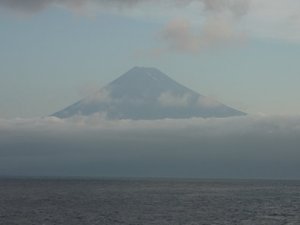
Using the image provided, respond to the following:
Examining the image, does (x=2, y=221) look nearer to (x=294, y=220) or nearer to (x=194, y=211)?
(x=194, y=211)

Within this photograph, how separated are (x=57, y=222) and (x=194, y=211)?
1141 inches

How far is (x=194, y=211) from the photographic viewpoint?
344 ft

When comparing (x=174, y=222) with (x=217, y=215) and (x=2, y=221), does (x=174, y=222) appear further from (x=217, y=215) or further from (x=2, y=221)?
(x=2, y=221)

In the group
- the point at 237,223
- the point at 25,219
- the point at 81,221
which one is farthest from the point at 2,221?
the point at 237,223

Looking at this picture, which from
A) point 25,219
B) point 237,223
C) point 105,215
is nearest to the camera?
point 237,223

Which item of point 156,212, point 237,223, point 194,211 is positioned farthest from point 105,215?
point 237,223

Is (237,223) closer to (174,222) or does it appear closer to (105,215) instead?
(174,222)

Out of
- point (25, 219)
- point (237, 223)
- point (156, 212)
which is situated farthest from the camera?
point (156, 212)

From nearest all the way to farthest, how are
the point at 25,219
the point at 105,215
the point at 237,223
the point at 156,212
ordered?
1. the point at 237,223
2. the point at 25,219
3. the point at 105,215
4. the point at 156,212

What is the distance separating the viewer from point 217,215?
97062 mm

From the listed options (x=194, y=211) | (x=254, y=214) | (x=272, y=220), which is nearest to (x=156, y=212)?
(x=194, y=211)

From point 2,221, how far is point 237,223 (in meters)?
32.9

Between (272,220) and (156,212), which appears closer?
(272,220)

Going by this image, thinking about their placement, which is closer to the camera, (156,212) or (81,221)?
(81,221)
